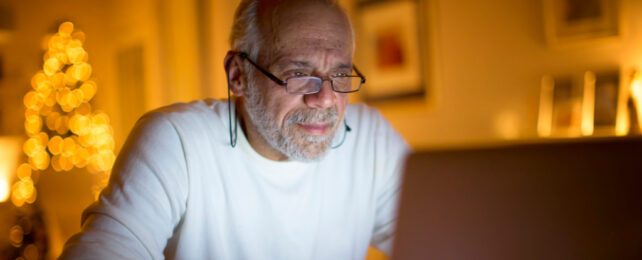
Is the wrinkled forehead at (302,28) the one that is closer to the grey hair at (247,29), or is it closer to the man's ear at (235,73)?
the grey hair at (247,29)

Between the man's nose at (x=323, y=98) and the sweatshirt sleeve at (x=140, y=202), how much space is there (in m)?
0.32

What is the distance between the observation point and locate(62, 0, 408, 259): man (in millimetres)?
1186

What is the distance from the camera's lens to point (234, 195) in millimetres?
1270

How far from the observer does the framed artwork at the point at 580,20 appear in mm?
2328

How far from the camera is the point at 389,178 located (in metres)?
1.45

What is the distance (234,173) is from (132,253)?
38 centimetres

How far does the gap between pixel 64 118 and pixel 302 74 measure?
4.88 meters

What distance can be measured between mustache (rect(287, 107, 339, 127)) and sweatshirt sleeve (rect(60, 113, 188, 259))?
291 mm

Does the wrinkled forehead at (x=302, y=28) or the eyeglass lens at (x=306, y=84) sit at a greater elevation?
the wrinkled forehead at (x=302, y=28)

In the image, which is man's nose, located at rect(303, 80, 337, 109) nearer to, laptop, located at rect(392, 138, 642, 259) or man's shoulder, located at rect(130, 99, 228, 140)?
man's shoulder, located at rect(130, 99, 228, 140)

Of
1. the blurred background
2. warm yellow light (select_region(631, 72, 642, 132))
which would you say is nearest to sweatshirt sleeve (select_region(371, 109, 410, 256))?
the blurred background

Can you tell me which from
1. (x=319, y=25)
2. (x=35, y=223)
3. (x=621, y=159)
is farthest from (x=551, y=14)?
(x=35, y=223)

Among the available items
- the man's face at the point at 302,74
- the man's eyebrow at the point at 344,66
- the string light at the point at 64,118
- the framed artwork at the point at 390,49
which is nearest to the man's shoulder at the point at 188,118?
the man's face at the point at 302,74

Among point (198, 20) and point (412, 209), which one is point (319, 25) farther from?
point (198, 20)
